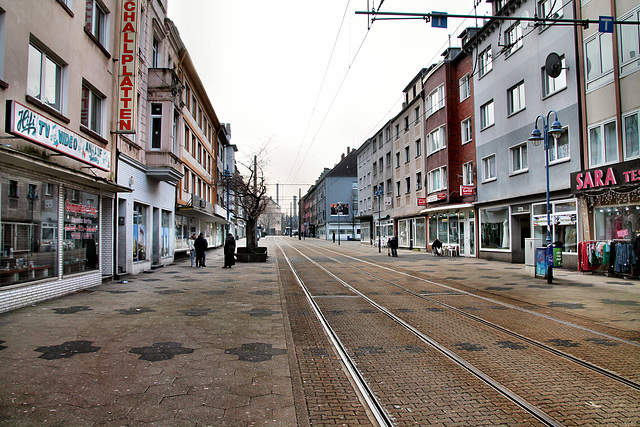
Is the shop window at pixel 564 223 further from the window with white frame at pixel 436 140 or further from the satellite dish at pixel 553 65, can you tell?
the window with white frame at pixel 436 140

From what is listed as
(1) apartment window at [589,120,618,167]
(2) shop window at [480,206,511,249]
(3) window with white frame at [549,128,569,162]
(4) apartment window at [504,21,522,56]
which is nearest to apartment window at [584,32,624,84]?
(1) apartment window at [589,120,618,167]

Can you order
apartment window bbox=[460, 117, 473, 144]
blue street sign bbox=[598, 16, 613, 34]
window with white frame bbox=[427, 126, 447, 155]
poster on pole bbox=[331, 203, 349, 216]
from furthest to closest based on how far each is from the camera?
poster on pole bbox=[331, 203, 349, 216] → window with white frame bbox=[427, 126, 447, 155] → apartment window bbox=[460, 117, 473, 144] → blue street sign bbox=[598, 16, 613, 34]

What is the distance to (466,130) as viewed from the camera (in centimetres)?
2847

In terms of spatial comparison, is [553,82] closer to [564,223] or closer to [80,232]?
[564,223]

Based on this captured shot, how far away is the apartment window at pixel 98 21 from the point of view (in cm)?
1251

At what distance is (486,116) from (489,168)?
322 cm

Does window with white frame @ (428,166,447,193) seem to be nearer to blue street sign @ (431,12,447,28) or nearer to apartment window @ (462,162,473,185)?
apartment window @ (462,162,473,185)

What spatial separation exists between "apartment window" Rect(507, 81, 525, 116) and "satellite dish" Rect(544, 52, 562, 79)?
298 centimetres

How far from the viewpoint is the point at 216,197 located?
43.0 meters

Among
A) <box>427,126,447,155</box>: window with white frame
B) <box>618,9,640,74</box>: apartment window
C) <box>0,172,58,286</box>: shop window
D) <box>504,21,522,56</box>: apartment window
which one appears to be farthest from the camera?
<box>427,126,447,155</box>: window with white frame

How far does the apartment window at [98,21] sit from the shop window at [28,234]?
5.49 metres

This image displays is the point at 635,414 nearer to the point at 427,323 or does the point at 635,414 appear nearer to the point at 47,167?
the point at 427,323

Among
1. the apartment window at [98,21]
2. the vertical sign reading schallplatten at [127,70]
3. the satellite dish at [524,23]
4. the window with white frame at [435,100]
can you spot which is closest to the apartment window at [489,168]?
the satellite dish at [524,23]

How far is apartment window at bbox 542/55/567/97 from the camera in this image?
18234mm
